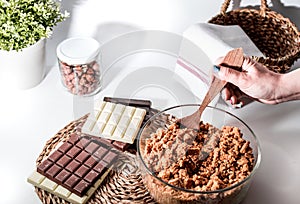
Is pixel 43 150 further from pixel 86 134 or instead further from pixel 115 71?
pixel 115 71

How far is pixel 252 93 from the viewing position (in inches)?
52.8

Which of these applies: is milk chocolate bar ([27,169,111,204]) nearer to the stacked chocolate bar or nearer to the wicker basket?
the stacked chocolate bar

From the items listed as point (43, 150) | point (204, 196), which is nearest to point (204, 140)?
point (204, 196)

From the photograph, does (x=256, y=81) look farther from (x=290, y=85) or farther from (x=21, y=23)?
(x=21, y=23)

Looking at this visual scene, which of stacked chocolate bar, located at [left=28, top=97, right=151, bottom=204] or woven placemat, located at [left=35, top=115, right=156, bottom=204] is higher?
stacked chocolate bar, located at [left=28, top=97, right=151, bottom=204]

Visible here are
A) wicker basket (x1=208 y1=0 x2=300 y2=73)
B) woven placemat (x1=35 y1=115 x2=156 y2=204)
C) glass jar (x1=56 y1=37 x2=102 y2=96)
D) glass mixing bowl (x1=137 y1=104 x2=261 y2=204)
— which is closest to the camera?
glass mixing bowl (x1=137 y1=104 x2=261 y2=204)

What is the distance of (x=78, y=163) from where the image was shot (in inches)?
47.5

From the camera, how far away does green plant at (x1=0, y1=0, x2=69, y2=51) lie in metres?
1.36

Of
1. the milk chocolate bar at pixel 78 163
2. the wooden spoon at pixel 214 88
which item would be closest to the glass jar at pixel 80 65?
the milk chocolate bar at pixel 78 163

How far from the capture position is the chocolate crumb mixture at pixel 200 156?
1111mm

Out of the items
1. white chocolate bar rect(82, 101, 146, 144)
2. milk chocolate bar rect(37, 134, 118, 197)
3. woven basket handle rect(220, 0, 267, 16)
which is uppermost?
woven basket handle rect(220, 0, 267, 16)

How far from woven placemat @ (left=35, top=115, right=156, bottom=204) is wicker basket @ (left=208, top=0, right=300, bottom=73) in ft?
1.77

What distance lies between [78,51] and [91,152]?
0.30 metres

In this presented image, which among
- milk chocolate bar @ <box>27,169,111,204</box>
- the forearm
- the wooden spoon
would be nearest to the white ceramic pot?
milk chocolate bar @ <box>27,169,111,204</box>
